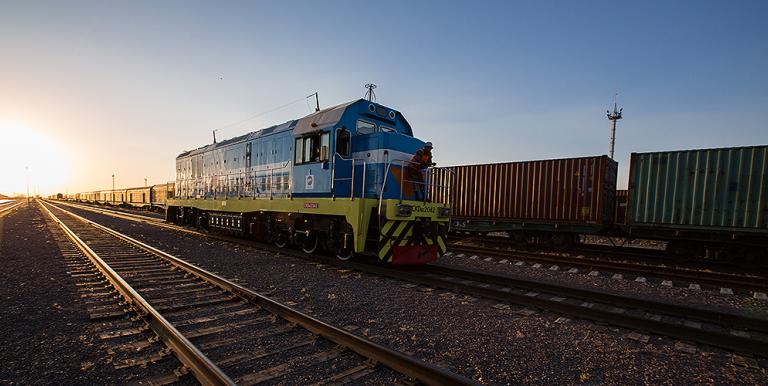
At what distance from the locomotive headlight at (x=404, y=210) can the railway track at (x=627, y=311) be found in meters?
1.20

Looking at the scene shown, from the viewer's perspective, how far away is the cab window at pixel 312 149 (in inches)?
323

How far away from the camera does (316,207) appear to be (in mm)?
8281

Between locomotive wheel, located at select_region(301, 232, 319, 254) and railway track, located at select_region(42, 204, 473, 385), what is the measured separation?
10.5ft

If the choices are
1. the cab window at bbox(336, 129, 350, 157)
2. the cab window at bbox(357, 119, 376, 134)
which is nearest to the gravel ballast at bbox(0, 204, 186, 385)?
the cab window at bbox(336, 129, 350, 157)

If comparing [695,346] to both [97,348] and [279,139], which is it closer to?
[97,348]

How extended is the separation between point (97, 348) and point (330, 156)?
537cm

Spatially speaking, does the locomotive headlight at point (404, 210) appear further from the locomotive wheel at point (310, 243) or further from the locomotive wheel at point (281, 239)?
the locomotive wheel at point (281, 239)

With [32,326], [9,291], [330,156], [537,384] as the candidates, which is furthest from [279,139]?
[537,384]

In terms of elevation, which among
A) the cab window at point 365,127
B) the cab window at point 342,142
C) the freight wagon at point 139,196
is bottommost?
the freight wagon at point 139,196

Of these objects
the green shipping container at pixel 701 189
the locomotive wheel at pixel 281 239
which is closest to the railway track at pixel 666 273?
the green shipping container at pixel 701 189

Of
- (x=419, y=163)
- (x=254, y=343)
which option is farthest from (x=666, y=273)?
(x=254, y=343)

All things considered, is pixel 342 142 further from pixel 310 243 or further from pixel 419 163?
pixel 310 243

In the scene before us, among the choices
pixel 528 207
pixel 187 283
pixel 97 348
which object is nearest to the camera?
pixel 97 348

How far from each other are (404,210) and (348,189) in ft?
5.15
